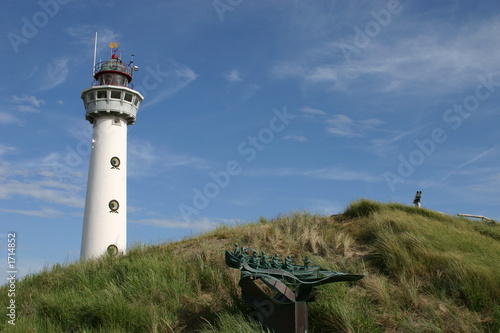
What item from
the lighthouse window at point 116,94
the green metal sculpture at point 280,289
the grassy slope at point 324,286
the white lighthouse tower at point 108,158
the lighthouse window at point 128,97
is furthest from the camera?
the lighthouse window at point 128,97

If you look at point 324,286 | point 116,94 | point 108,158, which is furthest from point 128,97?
point 324,286

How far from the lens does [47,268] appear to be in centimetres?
1596

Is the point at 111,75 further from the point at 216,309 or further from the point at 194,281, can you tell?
the point at 216,309

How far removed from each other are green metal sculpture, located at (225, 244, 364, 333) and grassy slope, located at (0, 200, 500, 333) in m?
0.37

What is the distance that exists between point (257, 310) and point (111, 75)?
1943 cm

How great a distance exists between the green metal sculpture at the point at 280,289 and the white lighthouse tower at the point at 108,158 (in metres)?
13.8

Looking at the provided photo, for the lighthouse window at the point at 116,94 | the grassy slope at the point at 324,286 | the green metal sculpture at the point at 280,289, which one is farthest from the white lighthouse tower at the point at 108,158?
the green metal sculpture at the point at 280,289

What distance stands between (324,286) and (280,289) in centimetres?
247

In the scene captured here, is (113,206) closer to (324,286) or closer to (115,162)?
(115,162)

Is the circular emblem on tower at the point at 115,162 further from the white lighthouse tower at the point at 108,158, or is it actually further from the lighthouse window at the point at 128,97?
the lighthouse window at the point at 128,97

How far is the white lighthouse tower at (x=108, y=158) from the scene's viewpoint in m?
21.4

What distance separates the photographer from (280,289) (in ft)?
24.6

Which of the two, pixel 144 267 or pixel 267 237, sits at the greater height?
pixel 267 237

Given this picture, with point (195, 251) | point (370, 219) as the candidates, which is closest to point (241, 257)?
point (195, 251)
